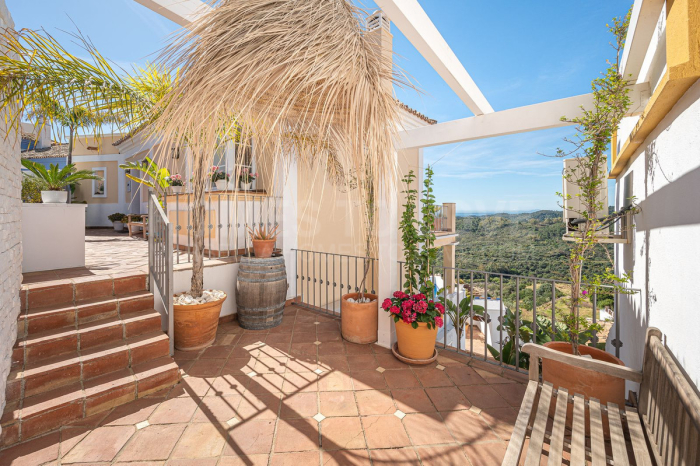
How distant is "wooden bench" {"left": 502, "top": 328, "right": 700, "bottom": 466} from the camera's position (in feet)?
3.51

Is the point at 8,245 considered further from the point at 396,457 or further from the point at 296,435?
the point at 396,457

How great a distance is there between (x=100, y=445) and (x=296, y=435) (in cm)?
116

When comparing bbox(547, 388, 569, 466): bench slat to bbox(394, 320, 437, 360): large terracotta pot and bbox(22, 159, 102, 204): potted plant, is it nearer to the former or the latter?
bbox(394, 320, 437, 360): large terracotta pot

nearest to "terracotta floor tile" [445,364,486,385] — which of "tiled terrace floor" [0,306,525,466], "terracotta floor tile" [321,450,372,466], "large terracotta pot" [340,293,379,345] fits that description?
"tiled terrace floor" [0,306,525,466]

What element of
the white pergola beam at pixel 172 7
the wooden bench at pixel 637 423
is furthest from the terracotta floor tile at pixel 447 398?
the white pergola beam at pixel 172 7

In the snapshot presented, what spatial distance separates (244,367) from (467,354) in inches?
85.9

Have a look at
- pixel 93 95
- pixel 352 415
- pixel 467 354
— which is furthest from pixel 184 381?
pixel 467 354

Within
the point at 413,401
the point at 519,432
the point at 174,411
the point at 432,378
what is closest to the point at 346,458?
the point at 413,401

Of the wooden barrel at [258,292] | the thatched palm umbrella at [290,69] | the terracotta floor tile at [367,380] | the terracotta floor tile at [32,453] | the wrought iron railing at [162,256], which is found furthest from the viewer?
the wooden barrel at [258,292]

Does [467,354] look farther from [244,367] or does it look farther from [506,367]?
[244,367]

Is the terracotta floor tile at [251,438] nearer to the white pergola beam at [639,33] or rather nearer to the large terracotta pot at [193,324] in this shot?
the large terracotta pot at [193,324]

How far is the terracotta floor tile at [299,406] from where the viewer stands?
2064 mm

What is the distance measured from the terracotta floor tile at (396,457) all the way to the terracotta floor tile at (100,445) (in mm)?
1507

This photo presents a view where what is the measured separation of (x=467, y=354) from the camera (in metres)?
2.98
